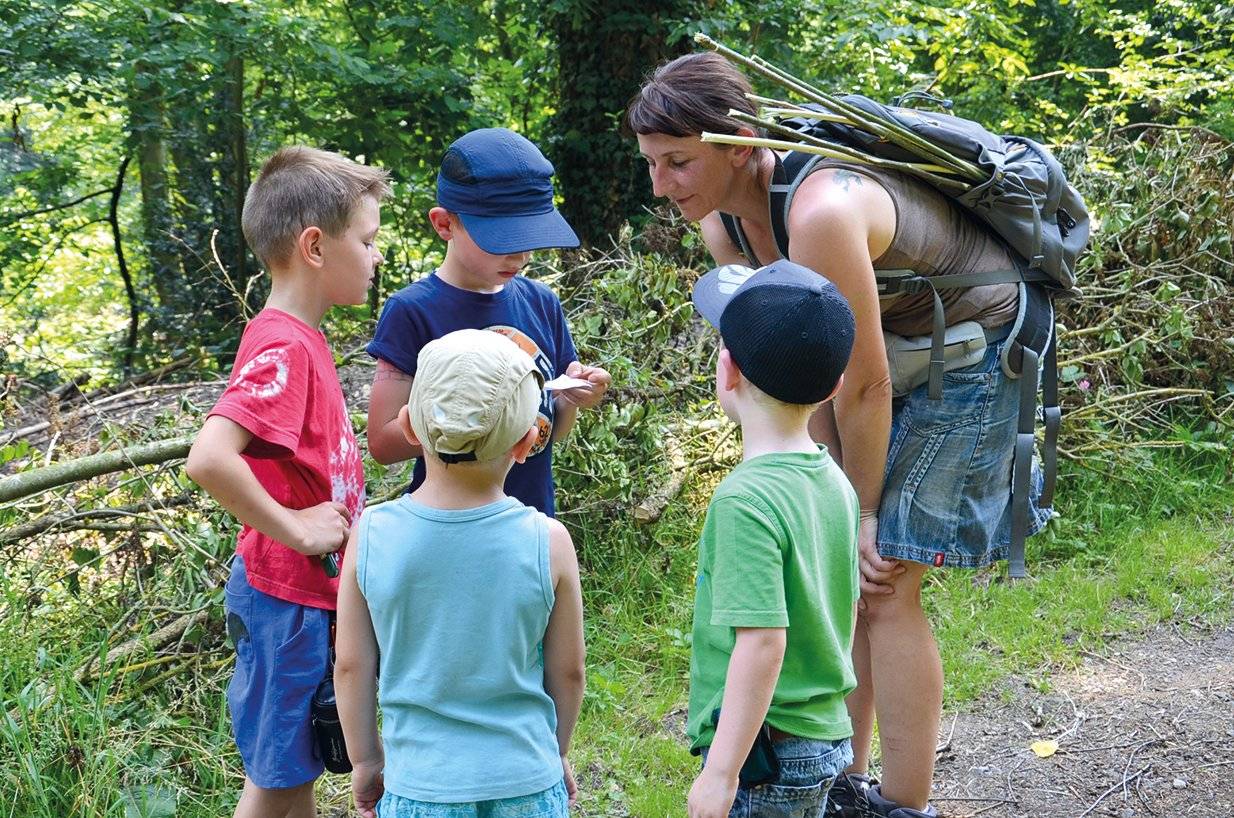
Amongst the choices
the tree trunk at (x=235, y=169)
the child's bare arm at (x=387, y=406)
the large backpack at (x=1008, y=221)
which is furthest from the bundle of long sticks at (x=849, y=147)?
the tree trunk at (x=235, y=169)

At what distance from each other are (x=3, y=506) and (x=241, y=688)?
Answer: 4.86 feet

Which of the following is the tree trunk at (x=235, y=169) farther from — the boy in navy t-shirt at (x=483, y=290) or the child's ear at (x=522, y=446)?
the child's ear at (x=522, y=446)

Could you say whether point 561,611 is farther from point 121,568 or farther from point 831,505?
point 121,568

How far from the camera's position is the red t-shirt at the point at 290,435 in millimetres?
2096

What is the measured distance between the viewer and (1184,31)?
11.6 meters

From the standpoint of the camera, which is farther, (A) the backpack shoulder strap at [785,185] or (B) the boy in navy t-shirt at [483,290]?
(B) the boy in navy t-shirt at [483,290]

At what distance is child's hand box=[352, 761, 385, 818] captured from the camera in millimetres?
2018

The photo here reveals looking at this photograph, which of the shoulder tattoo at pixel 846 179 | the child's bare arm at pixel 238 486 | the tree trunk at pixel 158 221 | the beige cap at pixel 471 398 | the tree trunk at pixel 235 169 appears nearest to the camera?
the beige cap at pixel 471 398

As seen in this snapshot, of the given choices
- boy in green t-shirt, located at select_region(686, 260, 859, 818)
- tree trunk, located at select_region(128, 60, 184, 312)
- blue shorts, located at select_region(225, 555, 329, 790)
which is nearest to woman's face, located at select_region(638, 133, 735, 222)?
boy in green t-shirt, located at select_region(686, 260, 859, 818)

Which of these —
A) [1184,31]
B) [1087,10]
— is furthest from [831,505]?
[1184,31]

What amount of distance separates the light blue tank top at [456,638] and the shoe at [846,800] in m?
1.13

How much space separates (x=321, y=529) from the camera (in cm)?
219

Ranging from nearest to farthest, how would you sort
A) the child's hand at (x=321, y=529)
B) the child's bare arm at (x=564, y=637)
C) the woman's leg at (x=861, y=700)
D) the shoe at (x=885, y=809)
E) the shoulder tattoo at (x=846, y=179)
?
the child's bare arm at (x=564, y=637) < the child's hand at (x=321, y=529) < the shoulder tattoo at (x=846, y=179) < the shoe at (x=885, y=809) < the woman's leg at (x=861, y=700)

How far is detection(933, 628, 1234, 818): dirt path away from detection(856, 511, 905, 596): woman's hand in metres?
Result: 0.92
